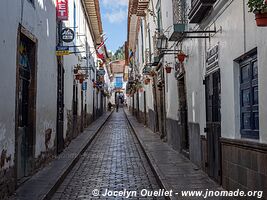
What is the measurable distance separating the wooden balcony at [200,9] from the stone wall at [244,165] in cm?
247

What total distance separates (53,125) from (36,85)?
260 cm

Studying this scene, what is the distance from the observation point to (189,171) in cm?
914

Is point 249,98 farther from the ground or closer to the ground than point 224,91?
closer to the ground

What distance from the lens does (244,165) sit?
19.1 ft

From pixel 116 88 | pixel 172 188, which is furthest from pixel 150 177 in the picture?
pixel 116 88

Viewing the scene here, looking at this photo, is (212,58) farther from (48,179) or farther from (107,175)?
(48,179)

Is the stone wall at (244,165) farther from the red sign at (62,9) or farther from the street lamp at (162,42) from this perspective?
the red sign at (62,9)

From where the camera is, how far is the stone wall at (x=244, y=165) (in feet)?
16.5

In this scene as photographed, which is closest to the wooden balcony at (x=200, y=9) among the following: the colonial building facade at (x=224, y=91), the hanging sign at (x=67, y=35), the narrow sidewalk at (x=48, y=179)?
the colonial building facade at (x=224, y=91)

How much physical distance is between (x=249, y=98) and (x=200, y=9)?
2559 mm

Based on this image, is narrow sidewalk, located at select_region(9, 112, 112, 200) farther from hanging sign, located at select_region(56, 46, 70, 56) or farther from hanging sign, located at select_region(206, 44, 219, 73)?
hanging sign, located at select_region(206, 44, 219, 73)

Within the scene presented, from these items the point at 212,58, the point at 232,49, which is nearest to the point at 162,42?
the point at 212,58

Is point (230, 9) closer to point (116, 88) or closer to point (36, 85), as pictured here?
point (36, 85)

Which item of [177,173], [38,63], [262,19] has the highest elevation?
[38,63]
